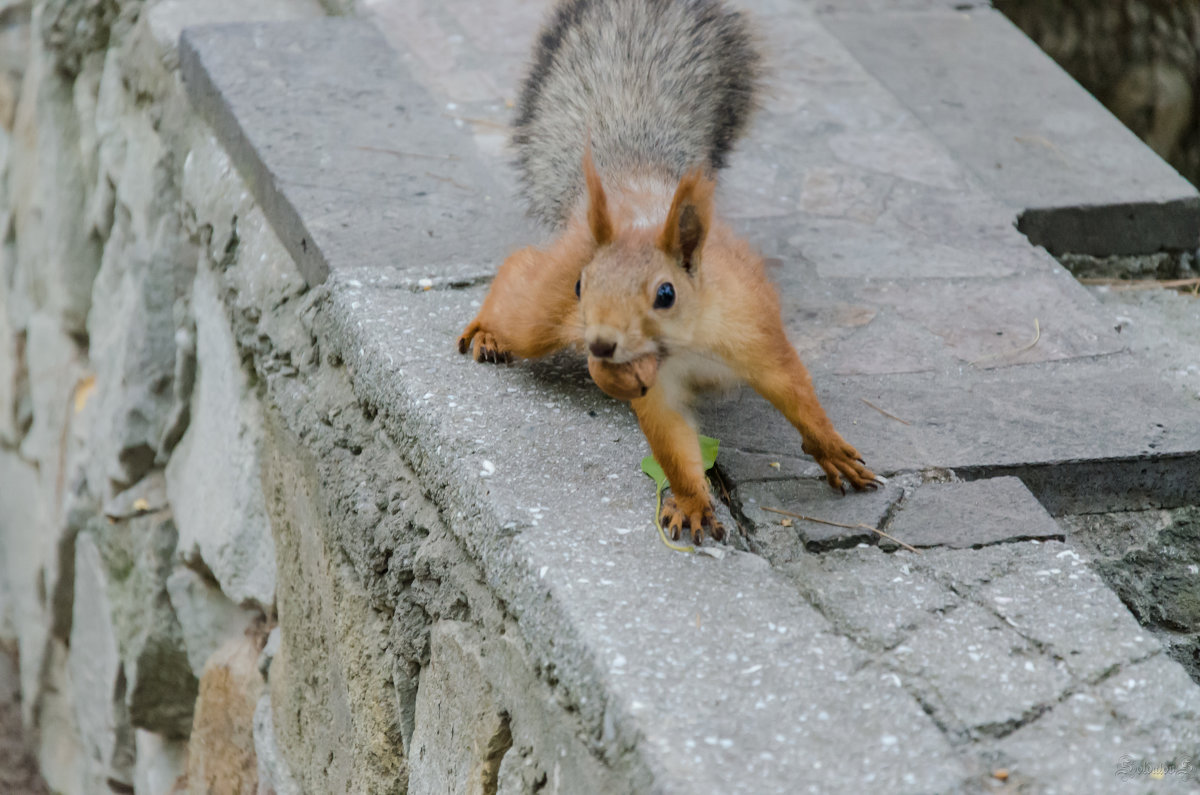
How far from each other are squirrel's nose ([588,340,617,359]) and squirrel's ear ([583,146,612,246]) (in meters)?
0.20

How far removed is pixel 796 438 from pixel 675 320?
438mm

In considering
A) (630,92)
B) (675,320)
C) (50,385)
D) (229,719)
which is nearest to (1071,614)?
(675,320)

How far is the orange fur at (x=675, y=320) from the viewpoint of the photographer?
158cm

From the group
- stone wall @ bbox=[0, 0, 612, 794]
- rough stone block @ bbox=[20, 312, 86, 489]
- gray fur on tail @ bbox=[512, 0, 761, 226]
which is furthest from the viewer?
rough stone block @ bbox=[20, 312, 86, 489]

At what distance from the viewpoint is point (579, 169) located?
2.20 m

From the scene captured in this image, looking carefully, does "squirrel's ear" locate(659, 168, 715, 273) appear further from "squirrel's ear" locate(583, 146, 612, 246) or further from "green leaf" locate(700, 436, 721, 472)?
"green leaf" locate(700, 436, 721, 472)

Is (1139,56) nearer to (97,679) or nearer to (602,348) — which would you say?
(602,348)

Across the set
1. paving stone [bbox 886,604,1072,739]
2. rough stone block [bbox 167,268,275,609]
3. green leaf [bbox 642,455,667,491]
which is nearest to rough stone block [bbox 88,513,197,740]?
rough stone block [bbox 167,268,275,609]

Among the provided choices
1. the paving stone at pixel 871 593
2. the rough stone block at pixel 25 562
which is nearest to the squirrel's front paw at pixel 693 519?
the paving stone at pixel 871 593

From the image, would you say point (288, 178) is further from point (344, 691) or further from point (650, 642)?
point (650, 642)

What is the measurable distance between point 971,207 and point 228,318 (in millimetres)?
1640

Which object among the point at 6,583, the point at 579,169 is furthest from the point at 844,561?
the point at 6,583

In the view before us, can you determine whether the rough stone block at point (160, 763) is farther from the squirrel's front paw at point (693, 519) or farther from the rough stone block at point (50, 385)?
the squirrel's front paw at point (693, 519)

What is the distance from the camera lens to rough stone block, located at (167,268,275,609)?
8.61 feet
